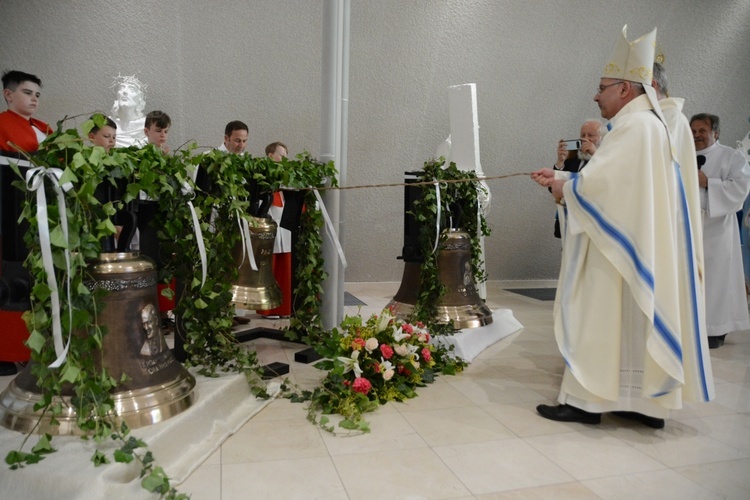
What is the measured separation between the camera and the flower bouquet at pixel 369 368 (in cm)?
302

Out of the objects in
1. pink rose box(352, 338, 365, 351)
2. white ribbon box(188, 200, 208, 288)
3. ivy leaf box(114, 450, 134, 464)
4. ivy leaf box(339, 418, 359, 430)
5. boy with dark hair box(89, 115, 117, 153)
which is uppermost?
boy with dark hair box(89, 115, 117, 153)

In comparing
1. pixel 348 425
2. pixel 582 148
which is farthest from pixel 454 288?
pixel 582 148

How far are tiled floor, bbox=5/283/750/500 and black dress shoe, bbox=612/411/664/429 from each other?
0.13ft

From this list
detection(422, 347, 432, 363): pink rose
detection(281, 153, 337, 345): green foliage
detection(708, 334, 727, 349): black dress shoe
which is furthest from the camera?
detection(708, 334, 727, 349): black dress shoe

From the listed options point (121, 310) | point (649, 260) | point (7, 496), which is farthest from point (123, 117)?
point (649, 260)

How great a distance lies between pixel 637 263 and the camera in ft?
9.12

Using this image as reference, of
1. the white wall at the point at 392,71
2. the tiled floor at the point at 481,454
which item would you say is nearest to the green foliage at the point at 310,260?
the tiled floor at the point at 481,454

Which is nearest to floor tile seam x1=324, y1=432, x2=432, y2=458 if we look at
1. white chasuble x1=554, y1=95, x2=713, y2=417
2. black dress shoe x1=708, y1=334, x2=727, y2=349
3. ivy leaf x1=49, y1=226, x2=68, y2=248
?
white chasuble x1=554, y1=95, x2=713, y2=417

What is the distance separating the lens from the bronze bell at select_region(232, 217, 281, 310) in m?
3.34

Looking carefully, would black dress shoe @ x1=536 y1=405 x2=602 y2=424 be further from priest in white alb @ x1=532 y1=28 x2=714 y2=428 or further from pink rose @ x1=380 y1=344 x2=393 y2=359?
pink rose @ x1=380 y1=344 x2=393 y2=359

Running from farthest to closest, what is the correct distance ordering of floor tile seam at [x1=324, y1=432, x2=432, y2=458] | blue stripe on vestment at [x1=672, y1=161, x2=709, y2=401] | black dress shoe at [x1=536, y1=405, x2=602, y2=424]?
black dress shoe at [x1=536, y1=405, x2=602, y2=424] → blue stripe on vestment at [x1=672, y1=161, x2=709, y2=401] → floor tile seam at [x1=324, y1=432, x2=432, y2=458]

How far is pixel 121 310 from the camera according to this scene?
2.31 m

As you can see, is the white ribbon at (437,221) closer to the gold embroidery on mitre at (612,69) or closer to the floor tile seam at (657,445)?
the gold embroidery on mitre at (612,69)

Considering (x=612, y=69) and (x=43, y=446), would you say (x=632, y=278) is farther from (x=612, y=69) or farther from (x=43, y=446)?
(x=43, y=446)
